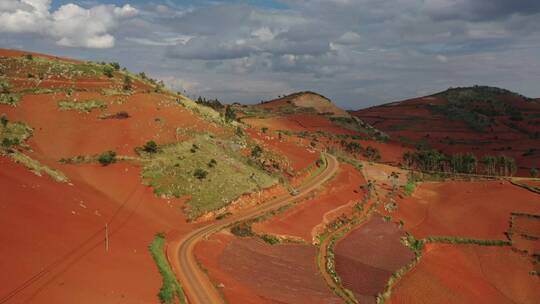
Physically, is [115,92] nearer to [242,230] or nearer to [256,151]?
[256,151]

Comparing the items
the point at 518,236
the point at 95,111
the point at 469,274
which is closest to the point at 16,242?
the point at 95,111

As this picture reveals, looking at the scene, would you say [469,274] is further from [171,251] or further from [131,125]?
[131,125]

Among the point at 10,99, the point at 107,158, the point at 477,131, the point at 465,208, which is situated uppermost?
the point at 10,99

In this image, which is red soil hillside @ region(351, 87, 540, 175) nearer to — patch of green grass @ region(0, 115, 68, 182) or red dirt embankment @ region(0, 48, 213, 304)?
red dirt embankment @ region(0, 48, 213, 304)

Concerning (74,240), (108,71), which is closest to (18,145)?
(74,240)

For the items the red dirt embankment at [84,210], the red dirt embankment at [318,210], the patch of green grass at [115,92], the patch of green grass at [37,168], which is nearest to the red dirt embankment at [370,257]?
the red dirt embankment at [318,210]

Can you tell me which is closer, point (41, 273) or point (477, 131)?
point (41, 273)

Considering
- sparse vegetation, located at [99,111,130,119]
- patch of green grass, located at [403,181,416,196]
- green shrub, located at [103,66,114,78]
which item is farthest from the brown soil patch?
green shrub, located at [103,66,114,78]
